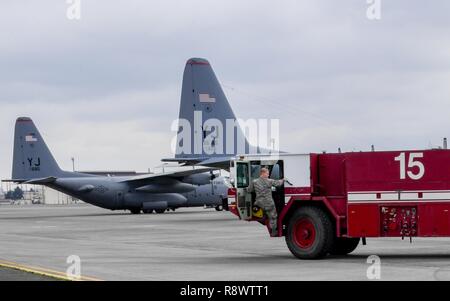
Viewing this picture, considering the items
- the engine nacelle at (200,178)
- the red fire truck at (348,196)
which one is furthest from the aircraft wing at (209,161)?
the red fire truck at (348,196)

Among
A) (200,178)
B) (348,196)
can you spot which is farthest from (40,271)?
(200,178)

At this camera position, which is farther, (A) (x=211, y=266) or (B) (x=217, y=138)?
(B) (x=217, y=138)

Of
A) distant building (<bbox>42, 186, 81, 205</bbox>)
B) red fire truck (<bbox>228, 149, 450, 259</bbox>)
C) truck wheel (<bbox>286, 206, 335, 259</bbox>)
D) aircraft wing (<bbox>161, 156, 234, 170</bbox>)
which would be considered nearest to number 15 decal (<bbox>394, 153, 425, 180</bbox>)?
red fire truck (<bbox>228, 149, 450, 259</bbox>)

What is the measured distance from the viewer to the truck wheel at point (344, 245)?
2133cm

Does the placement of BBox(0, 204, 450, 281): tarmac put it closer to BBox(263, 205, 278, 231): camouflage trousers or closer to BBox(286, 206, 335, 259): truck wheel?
BBox(286, 206, 335, 259): truck wheel

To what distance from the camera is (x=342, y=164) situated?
2030 centimetres

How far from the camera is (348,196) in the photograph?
19.6 metres

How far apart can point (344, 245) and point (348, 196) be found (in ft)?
7.37

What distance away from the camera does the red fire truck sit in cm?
1902

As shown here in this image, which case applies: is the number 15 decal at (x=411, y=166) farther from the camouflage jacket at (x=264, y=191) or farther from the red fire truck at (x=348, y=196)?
the camouflage jacket at (x=264, y=191)
